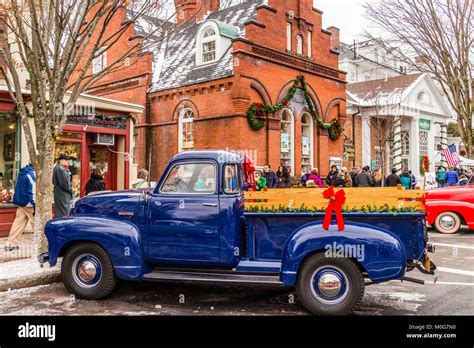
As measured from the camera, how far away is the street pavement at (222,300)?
18.4 feet

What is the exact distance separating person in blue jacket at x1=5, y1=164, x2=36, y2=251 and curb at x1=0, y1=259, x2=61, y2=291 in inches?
73.6

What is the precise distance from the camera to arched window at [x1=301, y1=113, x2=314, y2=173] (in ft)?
71.7

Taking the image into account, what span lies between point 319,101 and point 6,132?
14.7m

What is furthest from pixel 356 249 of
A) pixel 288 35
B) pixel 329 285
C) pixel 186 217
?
pixel 288 35

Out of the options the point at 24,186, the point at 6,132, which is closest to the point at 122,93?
the point at 6,132

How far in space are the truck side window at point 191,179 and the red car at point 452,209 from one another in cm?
825

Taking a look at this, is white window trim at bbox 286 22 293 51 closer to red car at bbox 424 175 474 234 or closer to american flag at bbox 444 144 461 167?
american flag at bbox 444 144 461 167

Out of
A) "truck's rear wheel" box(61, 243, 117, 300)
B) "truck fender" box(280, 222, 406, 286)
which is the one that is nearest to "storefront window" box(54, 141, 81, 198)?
"truck's rear wheel" box(61, 243, 117, 300)

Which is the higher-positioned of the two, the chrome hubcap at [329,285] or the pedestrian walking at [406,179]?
the pedestrian walking at [406,179]

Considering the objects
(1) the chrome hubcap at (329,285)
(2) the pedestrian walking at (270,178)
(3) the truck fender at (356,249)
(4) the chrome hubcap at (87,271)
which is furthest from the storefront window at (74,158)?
(1) the chrome hubcap at (329,285)

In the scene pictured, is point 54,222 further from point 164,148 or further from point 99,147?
point 164,148

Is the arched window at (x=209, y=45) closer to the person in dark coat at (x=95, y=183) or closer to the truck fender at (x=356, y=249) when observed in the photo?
the person in dark coat at (x=95, y=183)

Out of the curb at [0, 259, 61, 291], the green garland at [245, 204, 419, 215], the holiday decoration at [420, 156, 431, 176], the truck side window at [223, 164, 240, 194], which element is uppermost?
the holiday decoration at [420, 156, 431, 176]

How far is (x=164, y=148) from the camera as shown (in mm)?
21469
